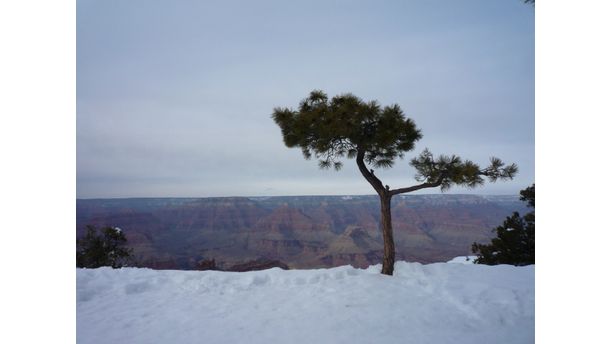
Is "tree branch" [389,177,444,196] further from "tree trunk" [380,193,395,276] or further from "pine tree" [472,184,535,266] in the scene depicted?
"pine tree" [472,184,535,266]

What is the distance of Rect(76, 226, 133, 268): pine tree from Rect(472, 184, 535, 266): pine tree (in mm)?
17219

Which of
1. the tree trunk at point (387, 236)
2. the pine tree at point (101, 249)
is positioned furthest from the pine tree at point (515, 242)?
the pine tree at point (101, 249)

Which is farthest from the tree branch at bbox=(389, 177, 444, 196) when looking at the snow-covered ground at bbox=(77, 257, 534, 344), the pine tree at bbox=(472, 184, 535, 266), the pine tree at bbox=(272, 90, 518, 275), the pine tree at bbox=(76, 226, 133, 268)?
the pine tree at bbox=(76, 226, 133, 268)

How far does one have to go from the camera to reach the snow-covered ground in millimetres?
3523

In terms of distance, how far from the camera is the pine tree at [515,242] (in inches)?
565

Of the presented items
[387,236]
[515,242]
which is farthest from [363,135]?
[515,242]
